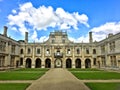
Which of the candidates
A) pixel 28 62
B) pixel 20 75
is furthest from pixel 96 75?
pixel 28 62

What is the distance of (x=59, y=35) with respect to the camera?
5391cm

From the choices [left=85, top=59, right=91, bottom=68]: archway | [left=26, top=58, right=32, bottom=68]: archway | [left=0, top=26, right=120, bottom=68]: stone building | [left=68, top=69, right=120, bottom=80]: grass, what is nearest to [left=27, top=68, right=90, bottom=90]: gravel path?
[left=68, top=69, right=120, bottom=80]: grass

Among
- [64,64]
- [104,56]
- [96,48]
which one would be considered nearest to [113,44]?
[104,56]

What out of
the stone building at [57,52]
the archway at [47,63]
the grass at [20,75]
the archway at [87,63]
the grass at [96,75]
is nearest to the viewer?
the grass at [20,75]

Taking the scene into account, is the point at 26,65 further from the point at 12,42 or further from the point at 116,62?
the point at 116,62

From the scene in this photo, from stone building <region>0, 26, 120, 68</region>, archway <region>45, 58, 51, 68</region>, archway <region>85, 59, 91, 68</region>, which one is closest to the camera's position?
stone building <region>0, 26, 120, 68</region>

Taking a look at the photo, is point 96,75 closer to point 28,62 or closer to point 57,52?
point 57,52

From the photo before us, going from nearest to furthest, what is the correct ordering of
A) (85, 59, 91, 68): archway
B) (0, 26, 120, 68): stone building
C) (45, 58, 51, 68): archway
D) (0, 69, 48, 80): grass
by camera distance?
(0, 69, 48, 80): grass < (0, 26, 120, 68): stone building < (85, 59, 91, 68): archway < (45, 58, 51, 68): archway

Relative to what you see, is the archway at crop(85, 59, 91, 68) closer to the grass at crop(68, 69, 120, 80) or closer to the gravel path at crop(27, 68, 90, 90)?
the grass at crop(68, 69, 120, 80)

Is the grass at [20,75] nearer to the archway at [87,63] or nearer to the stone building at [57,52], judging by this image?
the stone building at [57,52]

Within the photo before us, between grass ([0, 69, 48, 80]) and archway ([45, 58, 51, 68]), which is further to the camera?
archway ([45, 58, 51, 68])

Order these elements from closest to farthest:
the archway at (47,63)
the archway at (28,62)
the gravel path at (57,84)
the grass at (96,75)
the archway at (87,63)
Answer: the gravel path at (57,84) → the grass at (96,75) → the archway at (28,62) → the archway at (87,63) → the archway at (47,63)

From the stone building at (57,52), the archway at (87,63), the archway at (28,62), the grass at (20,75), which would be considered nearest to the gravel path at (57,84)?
the grass at (20,75)

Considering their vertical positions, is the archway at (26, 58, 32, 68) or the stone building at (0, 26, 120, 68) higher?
the stone building at (0, 26, 120, 68)
